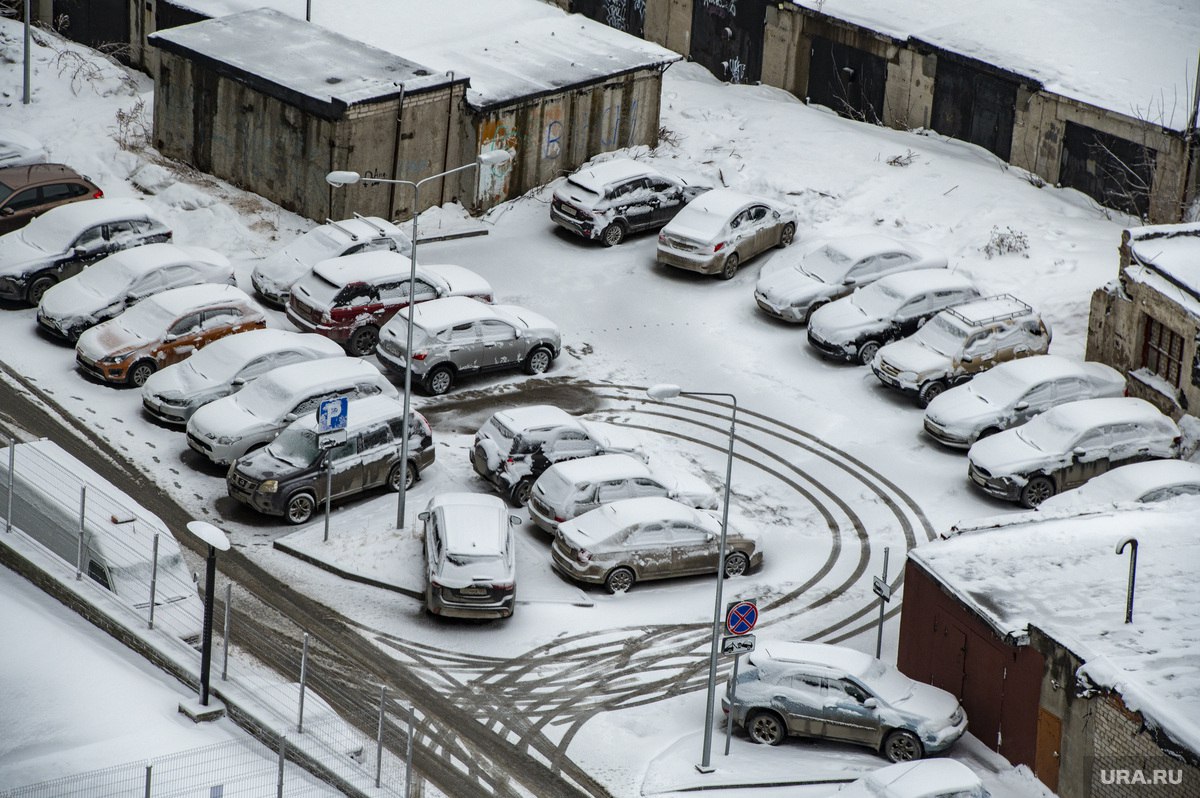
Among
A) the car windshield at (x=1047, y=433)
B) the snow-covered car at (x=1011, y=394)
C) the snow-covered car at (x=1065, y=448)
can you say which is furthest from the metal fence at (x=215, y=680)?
the car windshield at (x=1047, y=433)

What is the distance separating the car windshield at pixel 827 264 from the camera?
3800 centimetres

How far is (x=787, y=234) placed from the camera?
134 ft

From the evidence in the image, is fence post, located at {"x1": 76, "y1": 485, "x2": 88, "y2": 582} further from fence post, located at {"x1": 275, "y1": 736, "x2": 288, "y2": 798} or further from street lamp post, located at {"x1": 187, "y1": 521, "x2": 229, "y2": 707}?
fence post, located at {"x1": 275, "y1": 736, "x2": 288, "y2": 798}

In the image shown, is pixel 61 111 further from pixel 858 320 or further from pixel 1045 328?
pixel 1045 328

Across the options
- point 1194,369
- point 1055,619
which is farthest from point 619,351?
point 1055,619

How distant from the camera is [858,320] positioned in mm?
36219

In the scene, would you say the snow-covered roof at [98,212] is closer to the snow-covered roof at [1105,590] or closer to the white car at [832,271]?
the white car at [832,271]

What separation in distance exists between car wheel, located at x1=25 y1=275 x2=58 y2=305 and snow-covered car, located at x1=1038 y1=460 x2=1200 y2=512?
20.7 meters

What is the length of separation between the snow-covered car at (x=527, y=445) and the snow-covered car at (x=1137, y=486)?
7.92 m

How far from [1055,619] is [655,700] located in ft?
20.2

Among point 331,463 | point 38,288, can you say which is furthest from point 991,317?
point 38,288

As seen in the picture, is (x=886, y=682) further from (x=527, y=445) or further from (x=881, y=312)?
(x=881, y=312)

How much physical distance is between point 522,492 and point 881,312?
391 inches

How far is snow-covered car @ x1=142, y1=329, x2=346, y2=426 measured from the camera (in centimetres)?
3181
